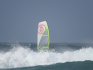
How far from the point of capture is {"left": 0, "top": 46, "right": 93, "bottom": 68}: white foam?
5020cm

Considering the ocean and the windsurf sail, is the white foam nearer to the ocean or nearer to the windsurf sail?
the ocean

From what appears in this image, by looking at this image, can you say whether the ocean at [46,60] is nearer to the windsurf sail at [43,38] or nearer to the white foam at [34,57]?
the white foam at [34,57]

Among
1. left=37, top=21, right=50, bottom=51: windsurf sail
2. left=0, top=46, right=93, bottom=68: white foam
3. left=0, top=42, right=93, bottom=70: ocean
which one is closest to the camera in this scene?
left=0, top=42, right=93, bottom=70: ocean

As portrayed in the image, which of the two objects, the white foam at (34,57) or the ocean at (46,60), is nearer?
the ocean at (46,60)

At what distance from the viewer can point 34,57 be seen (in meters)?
52.2

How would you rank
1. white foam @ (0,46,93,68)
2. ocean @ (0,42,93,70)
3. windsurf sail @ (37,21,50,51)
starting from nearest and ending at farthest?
ocean @ (0,42,93,70), white foam @ (0,46,93,68), windsurf sail @ (37,21,50,51)

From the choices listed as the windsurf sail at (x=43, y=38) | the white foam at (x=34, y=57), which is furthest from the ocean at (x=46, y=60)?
the windsurf sail at (x=43, y=38)

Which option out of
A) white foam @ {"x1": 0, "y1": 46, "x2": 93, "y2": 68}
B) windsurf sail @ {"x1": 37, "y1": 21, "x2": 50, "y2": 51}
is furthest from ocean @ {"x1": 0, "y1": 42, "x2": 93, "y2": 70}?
windsurf sail @ {"x1": 37, "y1": 21, "x2": 50, "y2": 51}

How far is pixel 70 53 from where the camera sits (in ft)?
180

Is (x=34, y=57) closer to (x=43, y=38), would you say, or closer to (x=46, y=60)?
(x=46, y=60)

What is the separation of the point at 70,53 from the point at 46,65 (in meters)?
7.20

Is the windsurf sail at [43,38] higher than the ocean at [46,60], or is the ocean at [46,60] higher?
the windsurf sail at [43,38]

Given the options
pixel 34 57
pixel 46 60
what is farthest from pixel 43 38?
pixel 46 60

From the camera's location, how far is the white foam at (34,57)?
50197mm
